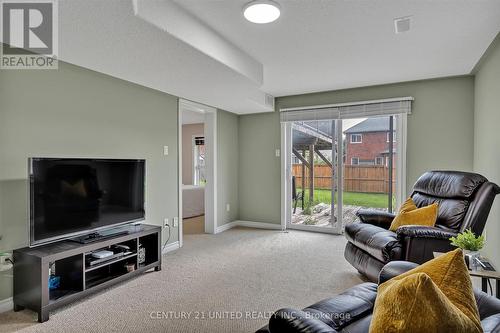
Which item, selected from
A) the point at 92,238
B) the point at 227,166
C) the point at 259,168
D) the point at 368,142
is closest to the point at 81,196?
the point at 92,238

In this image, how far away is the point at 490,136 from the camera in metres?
3.00

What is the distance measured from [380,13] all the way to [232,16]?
1134 millimetres

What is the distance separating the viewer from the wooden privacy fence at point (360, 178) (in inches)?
176

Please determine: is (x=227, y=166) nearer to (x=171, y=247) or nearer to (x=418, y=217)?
(x=171, y=247)

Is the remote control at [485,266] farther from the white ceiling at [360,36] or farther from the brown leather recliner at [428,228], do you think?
the white ceiling at [360,36]

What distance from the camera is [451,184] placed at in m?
2.93

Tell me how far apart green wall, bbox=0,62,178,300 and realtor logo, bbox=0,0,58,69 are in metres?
0.09

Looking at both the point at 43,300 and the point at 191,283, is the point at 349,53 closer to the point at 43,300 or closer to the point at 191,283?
the point at 191,283

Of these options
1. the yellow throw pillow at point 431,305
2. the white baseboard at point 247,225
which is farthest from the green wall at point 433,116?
the yellow throw pillow at point 431,305

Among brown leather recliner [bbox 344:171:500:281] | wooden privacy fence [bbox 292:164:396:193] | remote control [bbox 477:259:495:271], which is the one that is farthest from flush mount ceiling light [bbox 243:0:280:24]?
wooden privacy fence [bbox 292:164:396:193]

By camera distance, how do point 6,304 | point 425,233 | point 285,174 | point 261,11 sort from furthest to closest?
point 285,174, point 425,233, point 6,304, point 261,11

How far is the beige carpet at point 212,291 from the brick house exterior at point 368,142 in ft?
4.77

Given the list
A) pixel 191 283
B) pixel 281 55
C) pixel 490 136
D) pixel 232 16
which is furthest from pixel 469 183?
pixel 191 283

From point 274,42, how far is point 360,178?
278 cm
